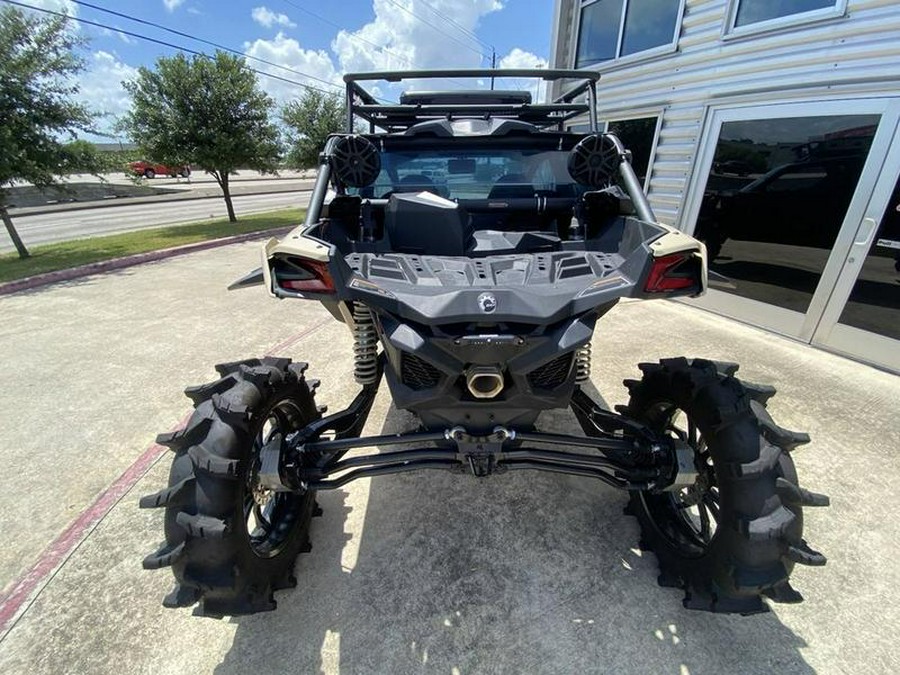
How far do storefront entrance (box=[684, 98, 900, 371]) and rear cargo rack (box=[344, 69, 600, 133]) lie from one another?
2.05 m

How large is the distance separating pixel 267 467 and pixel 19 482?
2449 millimetres

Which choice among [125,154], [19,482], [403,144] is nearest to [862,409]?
[403,144]

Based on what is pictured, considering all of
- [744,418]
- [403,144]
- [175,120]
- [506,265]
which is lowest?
[744,418]

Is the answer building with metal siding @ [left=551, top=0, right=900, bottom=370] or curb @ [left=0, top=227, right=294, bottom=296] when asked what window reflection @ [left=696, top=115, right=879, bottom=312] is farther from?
curb @ [left=0, top=227, right=294, bottom=296]

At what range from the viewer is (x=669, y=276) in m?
1.73

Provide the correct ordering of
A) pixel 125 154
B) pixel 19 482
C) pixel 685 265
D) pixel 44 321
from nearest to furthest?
pixel 685 265 < pixel 19 482 < pixel 44 321 < pixel 125 154

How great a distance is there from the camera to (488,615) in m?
2.07

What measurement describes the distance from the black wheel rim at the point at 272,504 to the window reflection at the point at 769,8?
6.76 m

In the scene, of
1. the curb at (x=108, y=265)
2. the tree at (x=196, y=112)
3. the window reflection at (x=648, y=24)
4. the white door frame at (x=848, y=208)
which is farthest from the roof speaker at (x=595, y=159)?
the tree at (x=196, y=112)

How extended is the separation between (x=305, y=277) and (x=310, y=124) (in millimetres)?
18883

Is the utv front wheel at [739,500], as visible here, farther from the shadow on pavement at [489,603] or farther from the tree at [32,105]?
the tree at [32,105]

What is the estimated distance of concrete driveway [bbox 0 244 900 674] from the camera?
190 cm

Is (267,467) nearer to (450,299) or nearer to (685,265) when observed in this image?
(450,299)

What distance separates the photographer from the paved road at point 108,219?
15.1m
